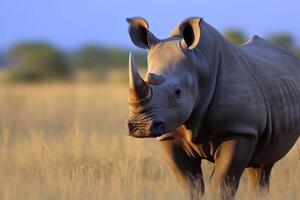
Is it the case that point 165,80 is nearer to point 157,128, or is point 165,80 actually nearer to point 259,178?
point 157,128

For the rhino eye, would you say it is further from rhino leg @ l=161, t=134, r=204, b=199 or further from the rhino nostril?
rhino leg @ l=161, t=134, r=204, b=199

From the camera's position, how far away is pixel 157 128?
5.52 m

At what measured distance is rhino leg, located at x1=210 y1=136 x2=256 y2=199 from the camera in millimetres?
6082

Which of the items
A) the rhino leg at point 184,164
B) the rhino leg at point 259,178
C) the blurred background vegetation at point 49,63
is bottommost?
the blurred background vegetation at point 49,63

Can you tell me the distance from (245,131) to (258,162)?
31.4 inches

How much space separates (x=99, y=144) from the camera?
9.70 metres

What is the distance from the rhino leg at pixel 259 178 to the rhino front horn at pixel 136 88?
7.19 feet

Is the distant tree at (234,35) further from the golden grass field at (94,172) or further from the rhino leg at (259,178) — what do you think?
the rhino leg at (259,178)

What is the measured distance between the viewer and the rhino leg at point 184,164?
634 cm

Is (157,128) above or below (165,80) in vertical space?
below

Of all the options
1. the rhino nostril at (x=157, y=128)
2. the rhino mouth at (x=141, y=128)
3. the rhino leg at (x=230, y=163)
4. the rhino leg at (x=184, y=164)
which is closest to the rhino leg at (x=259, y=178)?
the rhino leg at (x=184, y=164)

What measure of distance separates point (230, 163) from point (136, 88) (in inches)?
43.1

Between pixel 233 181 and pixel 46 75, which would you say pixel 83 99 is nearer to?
pixel 233 181

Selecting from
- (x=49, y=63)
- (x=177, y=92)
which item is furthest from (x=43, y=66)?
(x=177, y=92)
